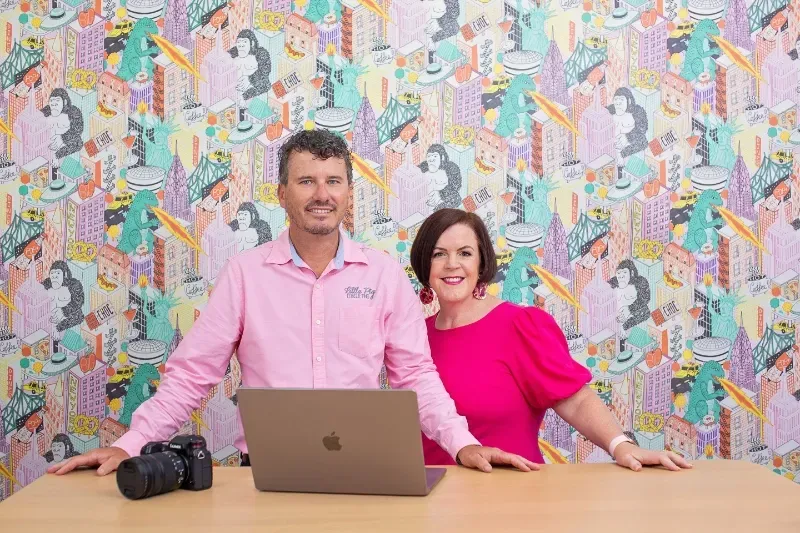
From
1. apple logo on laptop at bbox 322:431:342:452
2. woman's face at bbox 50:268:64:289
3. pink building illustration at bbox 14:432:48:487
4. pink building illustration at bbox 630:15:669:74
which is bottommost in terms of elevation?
pink building illustration at bbox 14:432:48:487

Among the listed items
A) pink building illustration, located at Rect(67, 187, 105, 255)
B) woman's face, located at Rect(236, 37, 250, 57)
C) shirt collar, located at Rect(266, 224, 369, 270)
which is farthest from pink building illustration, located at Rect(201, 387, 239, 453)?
woman's face, located at Rect(236, 37, 250, 57)

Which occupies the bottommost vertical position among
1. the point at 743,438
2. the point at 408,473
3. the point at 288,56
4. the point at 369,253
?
the point at 743,438

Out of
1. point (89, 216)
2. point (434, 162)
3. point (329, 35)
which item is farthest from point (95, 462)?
point (329, 35)

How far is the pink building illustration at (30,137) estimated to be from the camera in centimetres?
338

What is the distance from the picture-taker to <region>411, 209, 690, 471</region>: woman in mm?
2645

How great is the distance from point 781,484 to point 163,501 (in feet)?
4.21

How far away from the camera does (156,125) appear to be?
339cm

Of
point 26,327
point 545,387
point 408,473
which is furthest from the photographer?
point 26,327

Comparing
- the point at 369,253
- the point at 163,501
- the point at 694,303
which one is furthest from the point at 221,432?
the point at 694,303

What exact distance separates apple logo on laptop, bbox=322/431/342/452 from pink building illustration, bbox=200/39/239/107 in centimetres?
196

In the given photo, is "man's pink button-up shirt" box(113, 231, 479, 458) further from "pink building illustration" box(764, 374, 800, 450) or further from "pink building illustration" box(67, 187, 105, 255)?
"pink building illustration" box(764, 374, 800, 450)

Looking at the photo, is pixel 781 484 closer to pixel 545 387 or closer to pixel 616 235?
pixel 545 387

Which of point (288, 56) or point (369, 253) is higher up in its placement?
point (288, 56)

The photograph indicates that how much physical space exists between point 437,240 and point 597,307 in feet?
3.07
